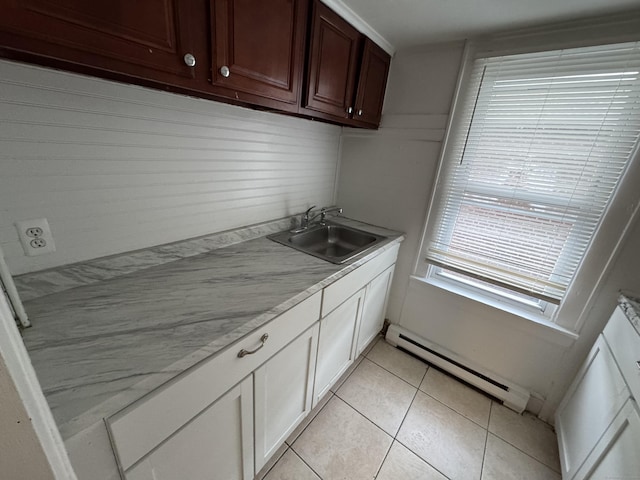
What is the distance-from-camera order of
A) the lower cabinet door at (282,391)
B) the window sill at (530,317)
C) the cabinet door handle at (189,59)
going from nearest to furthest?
the cabinet door handle at (189,59)
the lower cabinet door at (282,391)
the window sill at (530,317)

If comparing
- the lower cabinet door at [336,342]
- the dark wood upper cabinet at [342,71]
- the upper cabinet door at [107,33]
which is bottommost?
the lower cabinet door at [336,342]

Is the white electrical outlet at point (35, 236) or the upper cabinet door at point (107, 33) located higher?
the upper cabinet door at point (107, 33)

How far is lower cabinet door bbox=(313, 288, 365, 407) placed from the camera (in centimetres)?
136

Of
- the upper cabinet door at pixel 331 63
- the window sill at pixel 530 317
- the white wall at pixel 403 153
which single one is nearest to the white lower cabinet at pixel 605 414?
the window sill at pixel 530 317

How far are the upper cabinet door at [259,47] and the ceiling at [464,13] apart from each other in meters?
0.42

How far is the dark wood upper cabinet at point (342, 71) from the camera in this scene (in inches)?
46.8

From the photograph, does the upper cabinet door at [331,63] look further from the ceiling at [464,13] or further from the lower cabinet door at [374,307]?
the lower cabinet door at [374,307]

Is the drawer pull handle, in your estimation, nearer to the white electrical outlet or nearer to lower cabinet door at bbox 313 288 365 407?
lower cabinet door at bbox 313 288 365 407

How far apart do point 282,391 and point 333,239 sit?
116cm

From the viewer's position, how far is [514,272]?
160 cm

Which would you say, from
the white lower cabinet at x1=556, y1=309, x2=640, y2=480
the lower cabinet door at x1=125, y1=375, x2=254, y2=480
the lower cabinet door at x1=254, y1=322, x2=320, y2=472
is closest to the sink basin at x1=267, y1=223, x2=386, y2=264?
the lower cabinet door at x1=254, y1=322, x2=320, y2=472

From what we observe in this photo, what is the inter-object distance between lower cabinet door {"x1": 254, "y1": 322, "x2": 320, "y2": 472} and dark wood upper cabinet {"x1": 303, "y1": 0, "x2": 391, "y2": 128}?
1.15 metres

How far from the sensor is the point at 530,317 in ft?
5.19

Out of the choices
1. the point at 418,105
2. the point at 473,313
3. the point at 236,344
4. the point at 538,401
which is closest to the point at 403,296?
the point at 473,313
